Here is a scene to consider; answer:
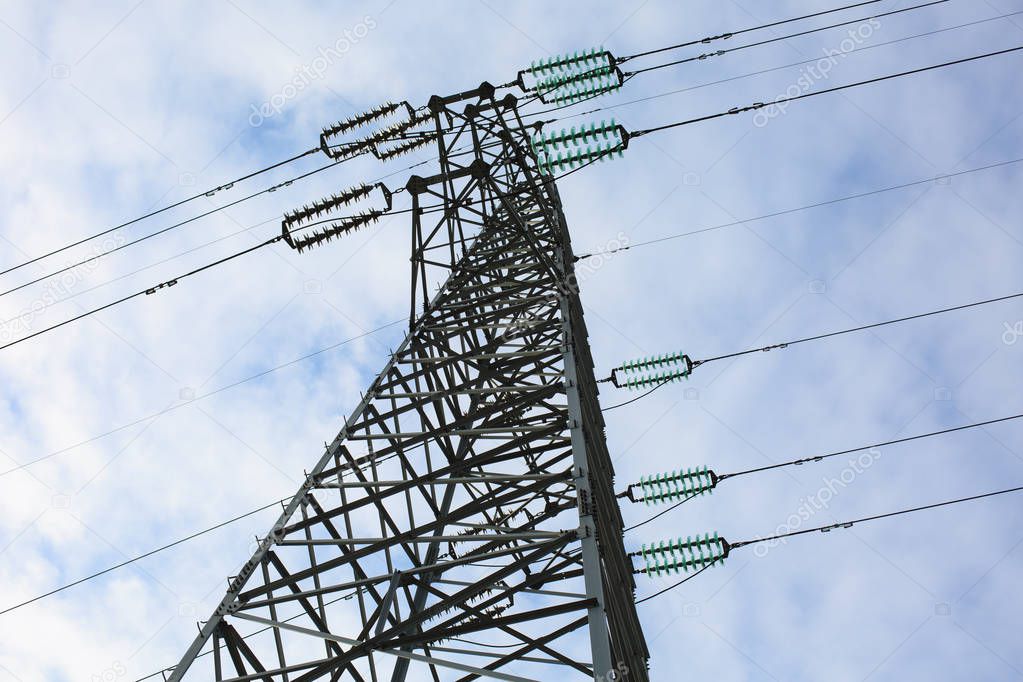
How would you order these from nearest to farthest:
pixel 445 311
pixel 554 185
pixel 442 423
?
pixel 442 423, pixel 445 311, pixel 554 185

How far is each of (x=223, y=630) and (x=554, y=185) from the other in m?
12.0

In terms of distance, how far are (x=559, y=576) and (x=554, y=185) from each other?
11.5 meters

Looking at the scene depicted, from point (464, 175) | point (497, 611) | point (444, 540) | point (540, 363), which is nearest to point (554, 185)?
point (464, 175)

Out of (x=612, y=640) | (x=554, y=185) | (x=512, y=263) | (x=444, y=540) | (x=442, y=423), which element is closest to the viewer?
(x=612, y=640)

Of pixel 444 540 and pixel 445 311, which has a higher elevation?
pixel 445 311

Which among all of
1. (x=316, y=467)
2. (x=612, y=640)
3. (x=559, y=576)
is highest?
(x=316, y=467)

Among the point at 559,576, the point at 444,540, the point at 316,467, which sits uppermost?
the point at 316,467

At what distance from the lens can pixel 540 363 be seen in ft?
40.9

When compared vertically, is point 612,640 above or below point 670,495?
below

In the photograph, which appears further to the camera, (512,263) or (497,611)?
(512,263)

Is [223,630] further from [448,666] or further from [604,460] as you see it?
[604,460]

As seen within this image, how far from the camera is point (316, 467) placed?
9.52m

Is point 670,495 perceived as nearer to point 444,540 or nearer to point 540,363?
point 540,363

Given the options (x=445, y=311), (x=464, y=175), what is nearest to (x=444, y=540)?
(x=445, y=311)
